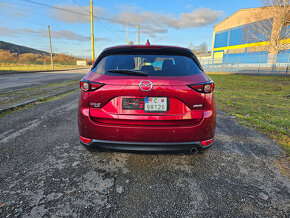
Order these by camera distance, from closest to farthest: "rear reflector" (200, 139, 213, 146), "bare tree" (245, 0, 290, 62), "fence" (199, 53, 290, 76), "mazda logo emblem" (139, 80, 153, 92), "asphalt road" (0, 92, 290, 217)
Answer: "asphalt road" (0, 92, 290, 217) < "mazda logo emblem" (139, 80, 153, 92) < "rear reflector" (200, 139, 213, 146) < "fence" (199, 53, 290, 76) < "bare tree" (245, 0, 290, 62)

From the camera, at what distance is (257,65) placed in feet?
73.0

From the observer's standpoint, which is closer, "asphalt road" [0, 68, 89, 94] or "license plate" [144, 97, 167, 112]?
"license plate" [144, 97, 167, 112]

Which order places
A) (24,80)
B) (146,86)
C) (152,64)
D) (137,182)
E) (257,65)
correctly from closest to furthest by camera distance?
1. (146,86)
2. (137,182)
3. (152,64)
4. (24,80)
5. (257,65)

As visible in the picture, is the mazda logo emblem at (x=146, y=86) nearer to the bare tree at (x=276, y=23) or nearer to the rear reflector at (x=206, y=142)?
the rear reflector at (x=206, y=142)

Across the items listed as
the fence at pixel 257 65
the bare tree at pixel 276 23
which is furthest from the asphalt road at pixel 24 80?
the bare tree at pixel 276 23

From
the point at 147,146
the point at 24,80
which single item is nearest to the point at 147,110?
the point at 147,146

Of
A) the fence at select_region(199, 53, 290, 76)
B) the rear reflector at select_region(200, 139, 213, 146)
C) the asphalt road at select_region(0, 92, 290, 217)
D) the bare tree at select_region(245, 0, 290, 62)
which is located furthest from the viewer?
the bare tree at select_region(245, 0, 290, 62)

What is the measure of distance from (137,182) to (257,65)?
84.2ft

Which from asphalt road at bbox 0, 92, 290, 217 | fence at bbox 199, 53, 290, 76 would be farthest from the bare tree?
asphalt road at bbox 0, 92, 290, 217

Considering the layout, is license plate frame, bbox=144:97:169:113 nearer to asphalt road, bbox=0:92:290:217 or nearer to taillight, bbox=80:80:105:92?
taillight, bbox=80:80:105:92

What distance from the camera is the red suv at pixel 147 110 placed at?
1.96m

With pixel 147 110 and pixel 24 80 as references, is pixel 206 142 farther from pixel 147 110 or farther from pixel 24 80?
pixel 24 80

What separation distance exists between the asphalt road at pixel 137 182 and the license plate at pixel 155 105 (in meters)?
0.68

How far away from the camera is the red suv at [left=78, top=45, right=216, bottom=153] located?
77.2 inches
